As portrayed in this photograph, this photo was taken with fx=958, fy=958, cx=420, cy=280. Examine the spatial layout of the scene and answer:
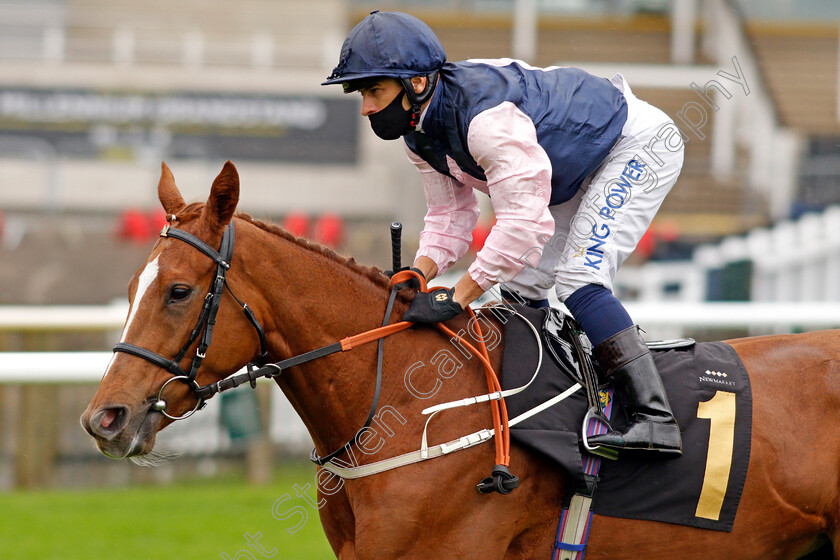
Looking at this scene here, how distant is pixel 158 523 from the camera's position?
514 centimetres

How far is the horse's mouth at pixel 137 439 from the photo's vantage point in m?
2.35

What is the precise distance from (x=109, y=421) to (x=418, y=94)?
1.21 m

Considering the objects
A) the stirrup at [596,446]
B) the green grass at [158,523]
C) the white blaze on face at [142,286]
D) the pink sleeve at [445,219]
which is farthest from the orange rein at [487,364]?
the green grass at [158,523]

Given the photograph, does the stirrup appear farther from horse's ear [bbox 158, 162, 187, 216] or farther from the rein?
horse's ear [bbox 158, 162, 187, 216]

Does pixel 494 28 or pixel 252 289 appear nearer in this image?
pixel 252 289

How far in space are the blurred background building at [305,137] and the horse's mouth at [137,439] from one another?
3533 mm

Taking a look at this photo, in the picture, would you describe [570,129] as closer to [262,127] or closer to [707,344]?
[707,344]

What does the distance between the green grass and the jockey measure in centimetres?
220

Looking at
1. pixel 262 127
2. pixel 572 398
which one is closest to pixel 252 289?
pixel 572 398

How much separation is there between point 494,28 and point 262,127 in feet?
17.0

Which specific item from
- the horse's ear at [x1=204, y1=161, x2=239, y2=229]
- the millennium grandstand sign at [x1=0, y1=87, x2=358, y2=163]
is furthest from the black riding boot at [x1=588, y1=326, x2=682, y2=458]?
the millennium grandstand sign at [x1=0, y1=87, x2=358, y2=163]

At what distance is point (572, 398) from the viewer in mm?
2719

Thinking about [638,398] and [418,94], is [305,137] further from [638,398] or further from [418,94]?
[638,398]

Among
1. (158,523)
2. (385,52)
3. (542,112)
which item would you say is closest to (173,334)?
(385,52)
